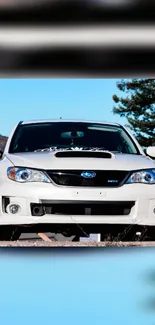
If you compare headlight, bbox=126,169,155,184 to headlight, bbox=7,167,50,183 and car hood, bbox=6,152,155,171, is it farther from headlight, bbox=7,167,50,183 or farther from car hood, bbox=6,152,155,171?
headlight, bbox=7,167,50,183

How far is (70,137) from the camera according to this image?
3514 millimetres

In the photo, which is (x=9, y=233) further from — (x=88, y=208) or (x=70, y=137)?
(x=70, y=137)

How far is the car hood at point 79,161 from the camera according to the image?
3.47 m

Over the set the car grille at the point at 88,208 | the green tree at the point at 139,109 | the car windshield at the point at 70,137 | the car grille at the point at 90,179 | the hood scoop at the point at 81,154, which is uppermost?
the green tree at the point at 139,109

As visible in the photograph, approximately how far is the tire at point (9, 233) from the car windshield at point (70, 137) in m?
0.48

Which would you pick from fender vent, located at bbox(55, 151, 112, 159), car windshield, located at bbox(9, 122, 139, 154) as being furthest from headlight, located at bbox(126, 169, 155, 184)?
fender vent, located at bbox(55, 151, 112, 159)

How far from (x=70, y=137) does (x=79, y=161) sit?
0.53 feet

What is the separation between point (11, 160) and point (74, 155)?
0.40 m

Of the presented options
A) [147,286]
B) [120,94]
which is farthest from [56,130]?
[147,286]

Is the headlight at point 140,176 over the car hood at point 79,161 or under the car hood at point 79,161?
under

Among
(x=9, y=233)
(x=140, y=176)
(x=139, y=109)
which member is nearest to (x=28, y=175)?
(x=9, y=233)

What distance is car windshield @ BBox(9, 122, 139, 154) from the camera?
3500 mm

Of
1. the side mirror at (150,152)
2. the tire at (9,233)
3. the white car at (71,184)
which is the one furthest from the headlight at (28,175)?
the side mirror at (150,152)

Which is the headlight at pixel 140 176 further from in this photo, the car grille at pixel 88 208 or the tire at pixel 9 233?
the tire at pixel 9 233
